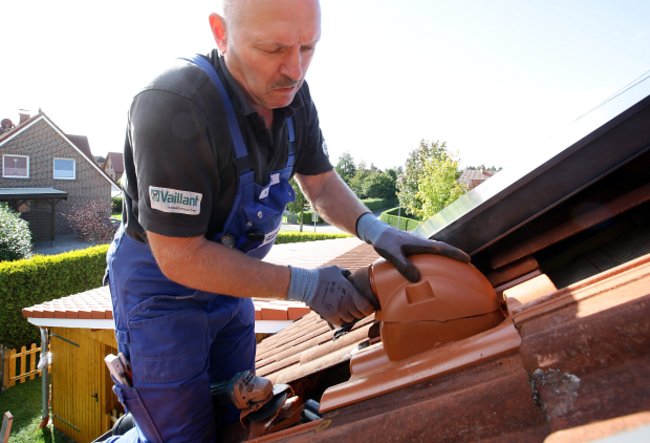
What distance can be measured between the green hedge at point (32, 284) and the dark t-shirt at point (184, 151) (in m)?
11.2

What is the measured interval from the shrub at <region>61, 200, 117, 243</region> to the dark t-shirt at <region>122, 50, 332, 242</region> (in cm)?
2552

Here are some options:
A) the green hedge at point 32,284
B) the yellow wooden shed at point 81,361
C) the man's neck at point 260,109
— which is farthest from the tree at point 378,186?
the man's neck at point 260,109

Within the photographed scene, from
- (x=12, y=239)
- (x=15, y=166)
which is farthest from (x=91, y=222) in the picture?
(x=12, y=239)

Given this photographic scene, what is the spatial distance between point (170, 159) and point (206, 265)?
1.27 feet

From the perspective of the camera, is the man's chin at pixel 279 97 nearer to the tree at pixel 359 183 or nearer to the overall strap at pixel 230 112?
the overall strap at pixel 230 112

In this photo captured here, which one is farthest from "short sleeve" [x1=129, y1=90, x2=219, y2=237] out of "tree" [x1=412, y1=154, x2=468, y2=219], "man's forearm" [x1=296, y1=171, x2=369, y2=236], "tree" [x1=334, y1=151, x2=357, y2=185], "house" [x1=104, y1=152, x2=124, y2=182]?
"tree" [x1=334, y1=151, x2=357, y2=185]

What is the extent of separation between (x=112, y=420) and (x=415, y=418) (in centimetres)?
759

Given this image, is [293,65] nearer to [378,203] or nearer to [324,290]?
[324,290]

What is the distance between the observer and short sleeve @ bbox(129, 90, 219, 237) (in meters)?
1.24

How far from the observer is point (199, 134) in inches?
50.8

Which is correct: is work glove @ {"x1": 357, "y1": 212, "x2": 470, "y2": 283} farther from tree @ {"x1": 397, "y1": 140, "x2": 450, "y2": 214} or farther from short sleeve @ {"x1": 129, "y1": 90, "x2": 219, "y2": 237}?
tree @ {"x1": 397, "y1": 140, "x2": 450, "y2": 214}

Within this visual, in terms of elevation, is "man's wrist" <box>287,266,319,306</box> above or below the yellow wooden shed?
above

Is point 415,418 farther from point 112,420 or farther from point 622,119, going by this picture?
point 112,420

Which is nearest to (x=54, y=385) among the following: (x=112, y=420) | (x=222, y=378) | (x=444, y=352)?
(x=112, y=420)
